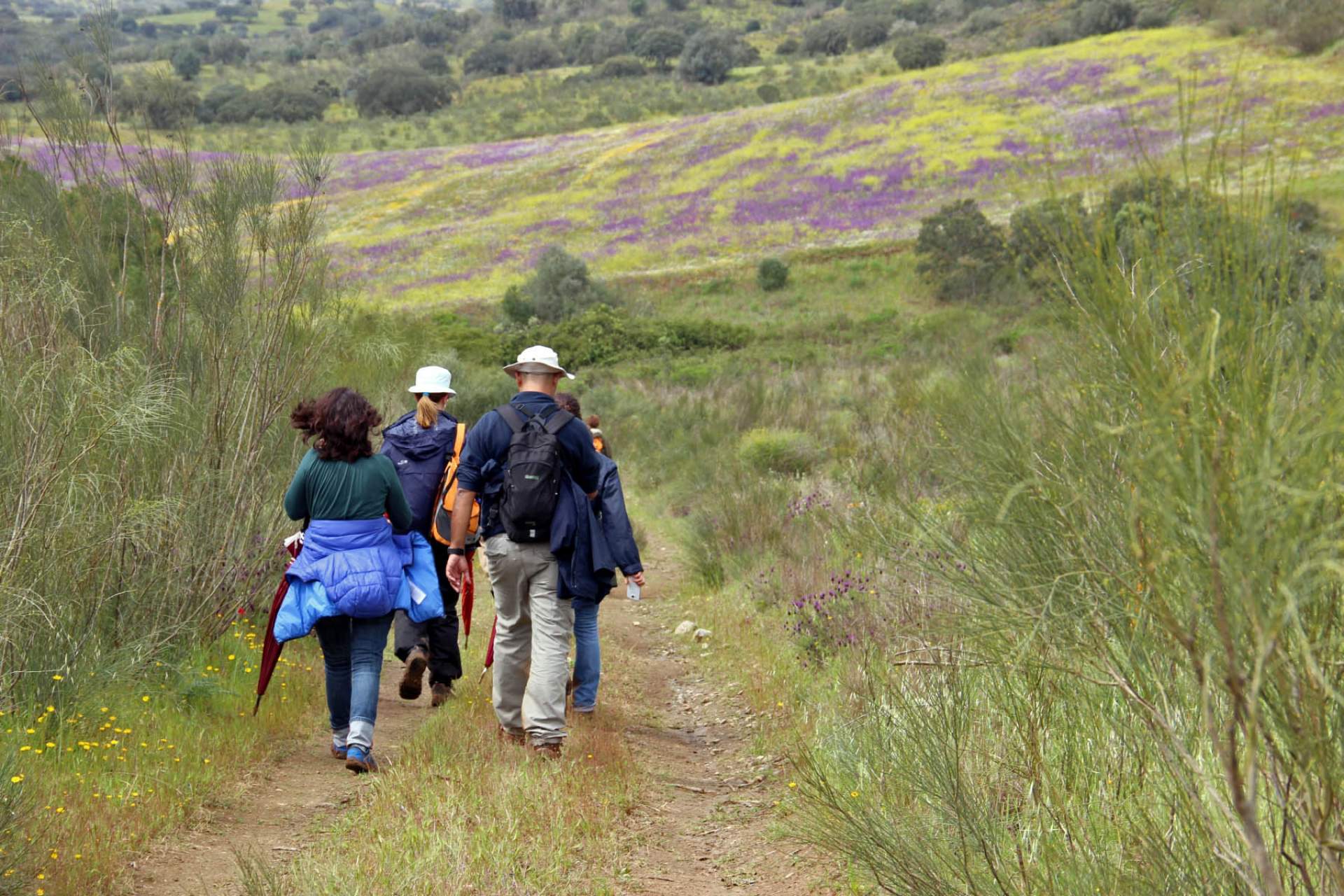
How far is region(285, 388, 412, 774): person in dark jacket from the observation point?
5.43 metres

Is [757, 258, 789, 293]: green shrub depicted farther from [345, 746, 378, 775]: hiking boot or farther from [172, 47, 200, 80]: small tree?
[172, 47, 200, 80]: small tree

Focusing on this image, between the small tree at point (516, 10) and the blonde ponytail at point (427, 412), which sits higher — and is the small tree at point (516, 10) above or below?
below

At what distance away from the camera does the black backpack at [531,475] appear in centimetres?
558

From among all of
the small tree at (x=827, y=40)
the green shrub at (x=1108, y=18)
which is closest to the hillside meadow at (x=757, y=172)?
the green shrub at (x=1108, y=18)

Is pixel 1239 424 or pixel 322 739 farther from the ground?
pixel 1239 424

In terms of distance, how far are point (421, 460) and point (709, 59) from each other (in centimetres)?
7637

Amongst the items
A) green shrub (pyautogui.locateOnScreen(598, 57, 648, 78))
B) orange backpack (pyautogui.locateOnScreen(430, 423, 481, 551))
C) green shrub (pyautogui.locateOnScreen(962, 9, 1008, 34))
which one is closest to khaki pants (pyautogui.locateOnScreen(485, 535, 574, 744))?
orange backpack (pyautogui.locateOnScreen(430, 423, 481, 551))

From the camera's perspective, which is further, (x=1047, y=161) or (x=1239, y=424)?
(x=1047, y=161)

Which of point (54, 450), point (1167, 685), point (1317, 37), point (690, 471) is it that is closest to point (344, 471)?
point (54, 450)

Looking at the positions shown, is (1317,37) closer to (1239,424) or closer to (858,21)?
(858,21)

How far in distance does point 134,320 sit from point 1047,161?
246 inches

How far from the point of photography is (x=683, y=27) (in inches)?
3826

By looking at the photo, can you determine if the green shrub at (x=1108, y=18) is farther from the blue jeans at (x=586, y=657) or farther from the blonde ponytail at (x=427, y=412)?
the blue jeans at (x=586, y=657)

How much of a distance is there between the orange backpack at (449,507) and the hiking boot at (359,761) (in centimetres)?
124
